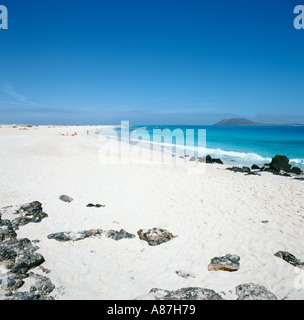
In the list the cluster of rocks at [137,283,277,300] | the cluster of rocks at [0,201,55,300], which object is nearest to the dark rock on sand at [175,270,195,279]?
the cluster of rocks at [137,283,277,300]

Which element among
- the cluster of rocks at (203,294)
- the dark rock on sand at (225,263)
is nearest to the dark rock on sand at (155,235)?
the dark rock on sand at (225,263)

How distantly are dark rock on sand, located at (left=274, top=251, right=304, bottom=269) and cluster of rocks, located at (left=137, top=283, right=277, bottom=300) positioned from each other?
134 centimetres

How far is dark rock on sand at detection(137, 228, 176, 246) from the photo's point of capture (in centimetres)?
532

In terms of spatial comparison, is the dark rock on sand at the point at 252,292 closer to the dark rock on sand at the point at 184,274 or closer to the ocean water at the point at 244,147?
the dark rock on sand at the point at 184,274

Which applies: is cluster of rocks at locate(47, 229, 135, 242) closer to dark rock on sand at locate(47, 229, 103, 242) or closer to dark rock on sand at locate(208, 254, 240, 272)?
dark rock on sand at locate(47, 229, 103, 242)

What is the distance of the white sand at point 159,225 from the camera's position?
13.1 feet

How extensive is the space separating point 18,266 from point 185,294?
10.7 feet

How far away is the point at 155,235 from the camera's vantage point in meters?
5.46

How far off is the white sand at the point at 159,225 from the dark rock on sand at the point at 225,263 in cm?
10

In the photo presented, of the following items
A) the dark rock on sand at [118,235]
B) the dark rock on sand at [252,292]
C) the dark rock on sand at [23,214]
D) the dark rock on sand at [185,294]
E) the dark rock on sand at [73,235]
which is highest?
the dark rock on sand at [23,214]

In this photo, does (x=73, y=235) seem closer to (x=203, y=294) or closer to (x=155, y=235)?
(x=155, y=235)

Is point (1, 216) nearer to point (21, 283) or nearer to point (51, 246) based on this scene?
point (51, 246)
